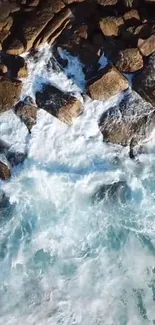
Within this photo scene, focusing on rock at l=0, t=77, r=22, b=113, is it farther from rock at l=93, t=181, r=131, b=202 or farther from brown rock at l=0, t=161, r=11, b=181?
rock at l=93, t=181, r=131, b=202

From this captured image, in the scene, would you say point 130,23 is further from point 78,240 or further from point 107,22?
point 78,240

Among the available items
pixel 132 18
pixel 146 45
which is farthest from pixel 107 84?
pixel 132 18

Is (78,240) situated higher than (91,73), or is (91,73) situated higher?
(91,73)

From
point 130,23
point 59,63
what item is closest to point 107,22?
point 130,23

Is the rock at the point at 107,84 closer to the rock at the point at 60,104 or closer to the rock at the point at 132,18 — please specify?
the rock at the point at 60,104

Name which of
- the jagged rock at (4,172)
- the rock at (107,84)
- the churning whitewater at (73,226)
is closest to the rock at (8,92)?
the churning whitewater at (73,226)

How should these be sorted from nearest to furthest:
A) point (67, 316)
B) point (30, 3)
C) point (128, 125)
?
point (67, 316) → point (128, 125) → point (30, 3)
